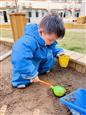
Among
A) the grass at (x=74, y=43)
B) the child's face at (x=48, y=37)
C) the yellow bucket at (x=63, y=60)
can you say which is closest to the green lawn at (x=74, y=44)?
the grass at (x=74, y=43)

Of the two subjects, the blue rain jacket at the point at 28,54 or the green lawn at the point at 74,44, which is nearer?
the blue rain jacket at the point at 28,54

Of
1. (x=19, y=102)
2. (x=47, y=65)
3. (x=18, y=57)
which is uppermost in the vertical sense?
(x=18, y=57)

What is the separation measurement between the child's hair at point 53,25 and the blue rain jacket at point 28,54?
0.55 feet

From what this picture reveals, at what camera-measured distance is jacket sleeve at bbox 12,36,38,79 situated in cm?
157

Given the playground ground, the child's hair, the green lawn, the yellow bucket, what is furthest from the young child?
the green lawn

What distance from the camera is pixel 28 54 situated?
1588mm

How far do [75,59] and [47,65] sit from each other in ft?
1.18

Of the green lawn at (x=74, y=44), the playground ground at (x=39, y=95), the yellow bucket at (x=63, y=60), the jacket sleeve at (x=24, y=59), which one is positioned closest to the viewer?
the playground ground at (x=39, y=95)

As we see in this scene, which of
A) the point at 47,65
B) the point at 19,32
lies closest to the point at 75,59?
the point at 47,65

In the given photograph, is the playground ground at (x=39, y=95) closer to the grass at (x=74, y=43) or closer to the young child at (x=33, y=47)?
the young child at (x=33, y=47)

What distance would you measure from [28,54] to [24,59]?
6 cm

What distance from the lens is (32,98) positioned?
1579 mm

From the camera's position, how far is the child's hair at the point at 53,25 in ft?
4.86

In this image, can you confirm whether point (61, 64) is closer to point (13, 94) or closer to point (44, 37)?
point (44, 37)
